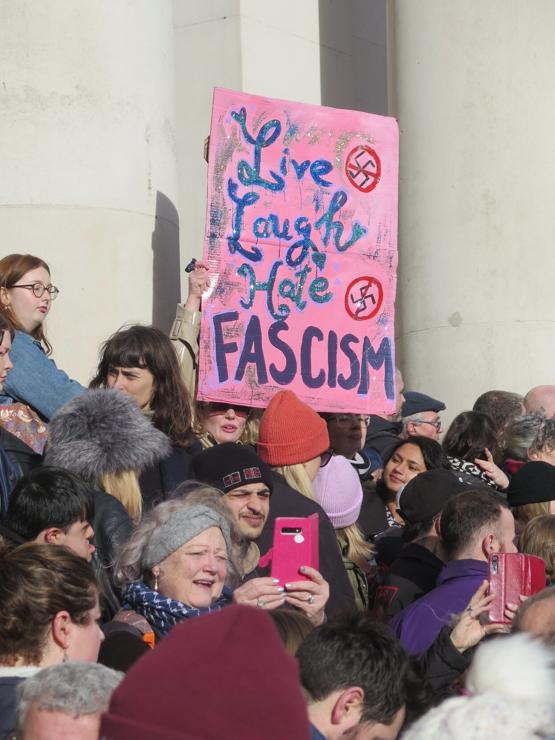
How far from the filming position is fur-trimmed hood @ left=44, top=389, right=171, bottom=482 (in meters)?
5.41

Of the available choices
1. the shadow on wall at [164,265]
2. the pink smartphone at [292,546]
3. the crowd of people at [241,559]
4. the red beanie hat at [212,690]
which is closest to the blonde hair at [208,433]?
the crowd of people at [241,559]

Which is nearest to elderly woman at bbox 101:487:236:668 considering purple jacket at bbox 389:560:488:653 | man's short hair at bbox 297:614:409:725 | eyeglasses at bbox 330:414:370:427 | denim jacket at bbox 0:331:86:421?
purple jacket at bbox 389:560:488:653

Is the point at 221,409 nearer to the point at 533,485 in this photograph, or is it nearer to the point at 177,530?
the point at 533,485

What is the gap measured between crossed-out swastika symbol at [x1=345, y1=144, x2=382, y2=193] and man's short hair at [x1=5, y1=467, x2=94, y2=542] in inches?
124

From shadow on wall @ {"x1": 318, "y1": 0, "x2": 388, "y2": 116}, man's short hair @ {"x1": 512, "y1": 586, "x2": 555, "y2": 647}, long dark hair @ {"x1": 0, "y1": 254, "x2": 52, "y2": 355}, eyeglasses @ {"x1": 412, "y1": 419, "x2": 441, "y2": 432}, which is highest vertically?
shadow on wall @ {"x1": 318, "y1": 0, "x2": 388, "y2": 116}

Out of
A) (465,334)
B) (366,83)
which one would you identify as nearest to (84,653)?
(465,334)

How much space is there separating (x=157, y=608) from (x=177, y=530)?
0.28 metres

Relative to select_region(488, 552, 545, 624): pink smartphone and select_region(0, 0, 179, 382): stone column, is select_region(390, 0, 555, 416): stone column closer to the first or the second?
select_region(0, 0, 179, 382): stone column

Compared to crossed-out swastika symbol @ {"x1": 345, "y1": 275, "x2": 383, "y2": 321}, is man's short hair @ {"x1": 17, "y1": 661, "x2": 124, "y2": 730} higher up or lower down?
lower down

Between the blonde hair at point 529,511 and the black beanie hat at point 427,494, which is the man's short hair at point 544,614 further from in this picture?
the blonde hair at point 529,511

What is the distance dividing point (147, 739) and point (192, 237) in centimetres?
842

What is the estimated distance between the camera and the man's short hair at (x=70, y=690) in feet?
9.95

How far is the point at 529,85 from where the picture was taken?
9.03 meters

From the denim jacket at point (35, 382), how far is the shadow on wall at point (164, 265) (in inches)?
79.3
